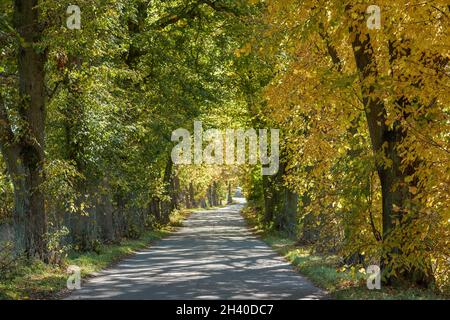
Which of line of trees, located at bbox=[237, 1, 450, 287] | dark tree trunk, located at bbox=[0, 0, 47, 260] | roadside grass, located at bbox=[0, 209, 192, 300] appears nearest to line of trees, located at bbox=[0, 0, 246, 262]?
dark tree trunk, located at bbox=[0, 0, 47, 260]

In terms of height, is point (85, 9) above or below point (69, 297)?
above

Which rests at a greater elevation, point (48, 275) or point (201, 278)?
point (48, 275)

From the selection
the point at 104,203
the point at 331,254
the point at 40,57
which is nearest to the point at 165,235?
the point at 104,203

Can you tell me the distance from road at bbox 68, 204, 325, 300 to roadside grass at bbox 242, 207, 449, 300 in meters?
0.33

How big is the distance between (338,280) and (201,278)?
3.61 m

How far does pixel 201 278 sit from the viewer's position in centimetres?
1658

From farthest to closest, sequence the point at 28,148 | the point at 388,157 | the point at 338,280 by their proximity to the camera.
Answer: the point at 28,148 < the point at 338,280 < the point at 388,157

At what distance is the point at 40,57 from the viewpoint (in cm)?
1706

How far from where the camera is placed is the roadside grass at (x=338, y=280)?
11688 mm

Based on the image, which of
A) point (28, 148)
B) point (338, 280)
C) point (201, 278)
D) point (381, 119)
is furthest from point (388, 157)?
point (28, 148)

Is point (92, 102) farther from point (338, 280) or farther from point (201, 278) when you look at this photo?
point (338, 280)

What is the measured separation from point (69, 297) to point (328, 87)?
6612mm

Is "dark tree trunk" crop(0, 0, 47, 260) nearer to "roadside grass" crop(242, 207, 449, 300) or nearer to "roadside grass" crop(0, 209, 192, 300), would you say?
"roadside grass" crop(0, 209, 192, 300)
